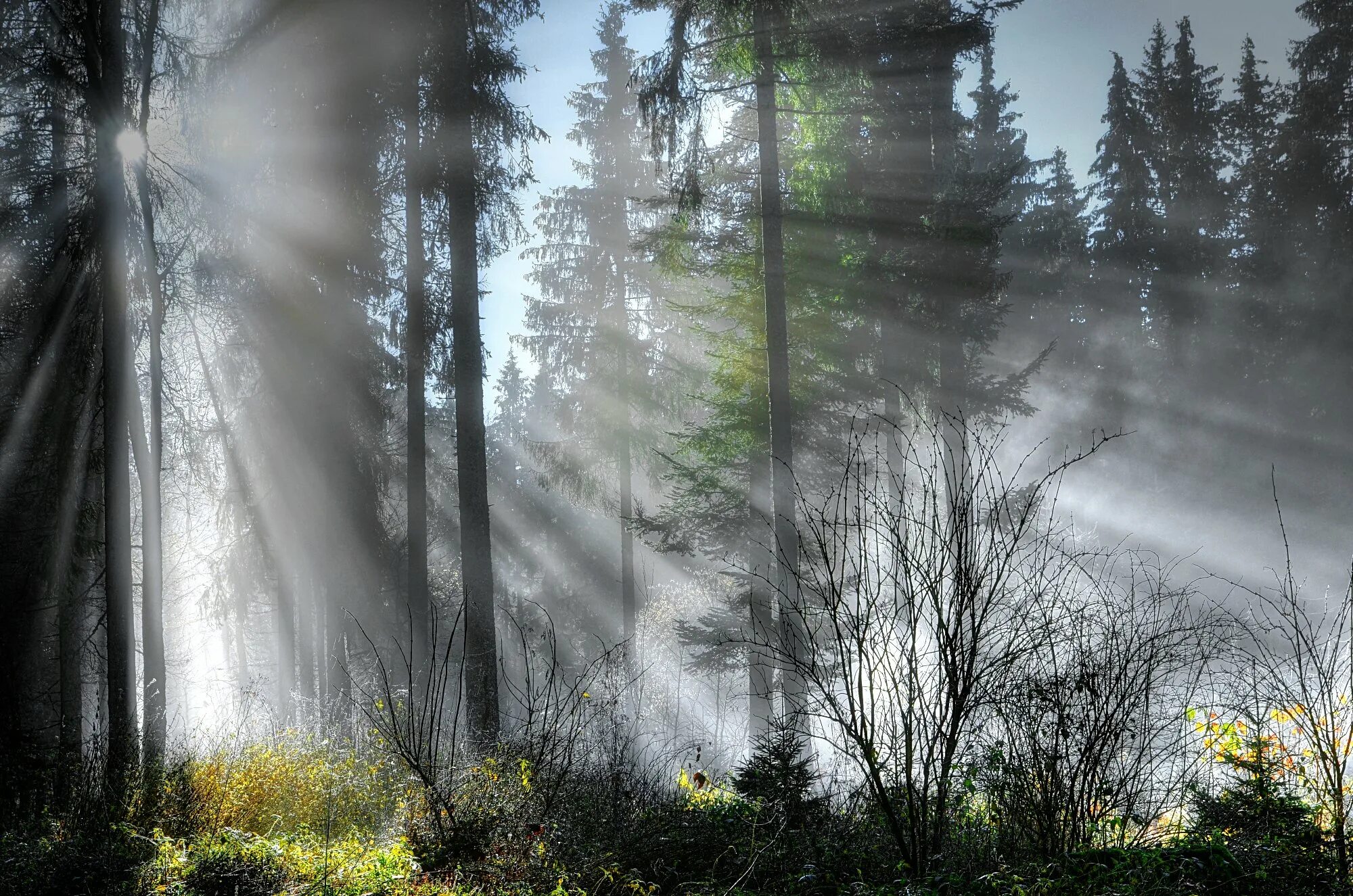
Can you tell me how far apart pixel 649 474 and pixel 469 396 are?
993 cm

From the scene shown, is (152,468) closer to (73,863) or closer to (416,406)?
(416,406)

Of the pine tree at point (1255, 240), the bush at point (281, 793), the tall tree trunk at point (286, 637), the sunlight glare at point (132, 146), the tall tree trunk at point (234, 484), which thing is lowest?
the bush at point (281, 793)

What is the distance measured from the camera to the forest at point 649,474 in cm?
404

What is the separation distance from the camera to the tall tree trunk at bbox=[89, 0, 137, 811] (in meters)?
6.76

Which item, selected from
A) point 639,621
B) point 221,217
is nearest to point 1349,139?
point 639,621

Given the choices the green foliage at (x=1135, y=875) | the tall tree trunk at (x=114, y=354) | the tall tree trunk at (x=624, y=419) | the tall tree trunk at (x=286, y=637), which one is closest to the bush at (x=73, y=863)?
the tall tree trunk at (x=114, y=354)

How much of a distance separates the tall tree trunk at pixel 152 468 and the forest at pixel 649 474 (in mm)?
79

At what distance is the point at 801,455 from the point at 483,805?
841cm

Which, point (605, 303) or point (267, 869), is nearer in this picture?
point (267, 869)

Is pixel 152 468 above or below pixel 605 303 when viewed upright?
below

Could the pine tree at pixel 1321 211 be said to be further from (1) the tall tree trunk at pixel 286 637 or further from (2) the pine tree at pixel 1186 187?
(1) the tall tree trunk at pixel 286 637

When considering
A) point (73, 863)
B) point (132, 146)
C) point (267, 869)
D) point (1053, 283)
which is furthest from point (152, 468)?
point (1053, 283)

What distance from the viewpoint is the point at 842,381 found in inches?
480

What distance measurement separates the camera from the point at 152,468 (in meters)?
9.38
